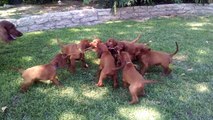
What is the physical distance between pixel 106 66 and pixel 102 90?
1.12 ft

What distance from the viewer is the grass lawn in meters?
3.77

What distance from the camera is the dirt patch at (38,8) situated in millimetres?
7911

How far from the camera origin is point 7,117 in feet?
12.1

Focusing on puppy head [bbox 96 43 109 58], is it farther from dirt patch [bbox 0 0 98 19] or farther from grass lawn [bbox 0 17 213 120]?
dirt patch [bbox 0 0 98 19]

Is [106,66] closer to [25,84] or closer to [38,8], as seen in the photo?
[25,84]

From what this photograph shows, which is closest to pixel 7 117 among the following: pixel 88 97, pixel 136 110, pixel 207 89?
pixel 88 97

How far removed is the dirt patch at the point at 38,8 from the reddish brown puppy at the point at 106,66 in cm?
386

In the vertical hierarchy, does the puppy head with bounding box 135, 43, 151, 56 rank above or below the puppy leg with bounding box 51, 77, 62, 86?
above

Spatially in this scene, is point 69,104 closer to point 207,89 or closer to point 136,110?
point 136,110

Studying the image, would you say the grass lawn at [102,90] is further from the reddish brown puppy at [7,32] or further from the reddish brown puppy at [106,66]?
the reddish brown puppy at [7,32]

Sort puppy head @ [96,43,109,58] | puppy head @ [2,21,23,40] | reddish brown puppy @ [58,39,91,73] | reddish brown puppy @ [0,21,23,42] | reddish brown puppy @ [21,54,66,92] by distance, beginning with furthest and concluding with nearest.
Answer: puppy head @ [2,21,23,40] → reddish brown puppy @ [0,21,23,42] → reddish brown puppy @ [58,39,91,73] → puppy head @ [96,43,109,58] → reddish brown puppy @ [21,54,66,92]

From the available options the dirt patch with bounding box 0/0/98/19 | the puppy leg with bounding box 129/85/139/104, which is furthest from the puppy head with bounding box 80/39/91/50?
the dirt patch with bounding box 0/0/98/19

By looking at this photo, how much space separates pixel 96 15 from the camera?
24.8 feet

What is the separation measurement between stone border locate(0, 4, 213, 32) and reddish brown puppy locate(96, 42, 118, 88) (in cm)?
303
